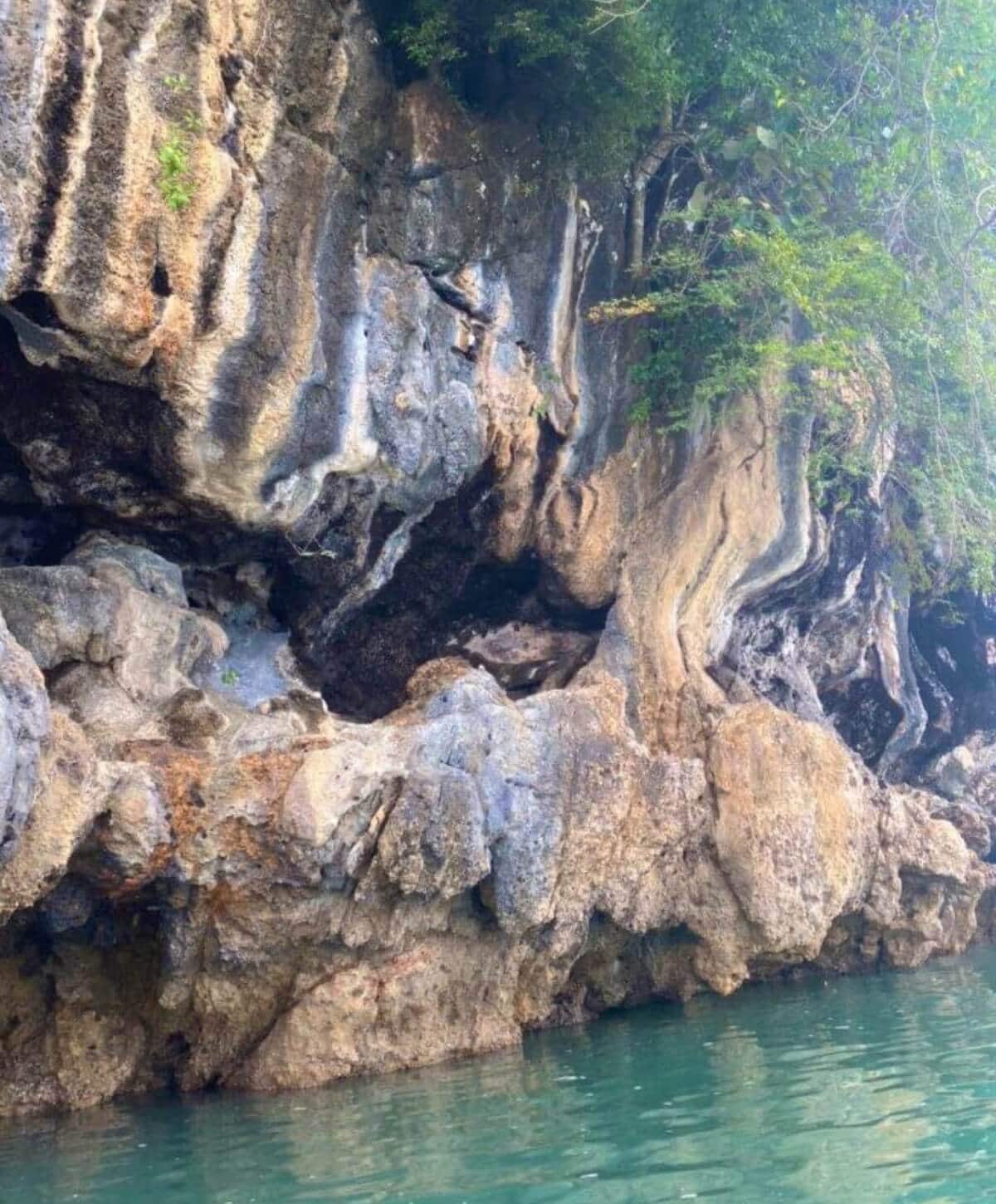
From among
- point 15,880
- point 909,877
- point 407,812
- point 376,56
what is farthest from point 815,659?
point 15,880

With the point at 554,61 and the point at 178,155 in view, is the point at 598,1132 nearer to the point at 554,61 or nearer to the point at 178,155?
the point at 178,155

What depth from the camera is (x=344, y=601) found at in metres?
13.6

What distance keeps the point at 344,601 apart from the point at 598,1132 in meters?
6.98

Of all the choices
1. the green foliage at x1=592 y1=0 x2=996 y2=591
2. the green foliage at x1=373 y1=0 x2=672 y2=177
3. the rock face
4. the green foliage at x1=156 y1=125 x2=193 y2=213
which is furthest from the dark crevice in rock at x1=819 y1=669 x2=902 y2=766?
the green foliage at x1=156 y1=125 x2=193 y2=213

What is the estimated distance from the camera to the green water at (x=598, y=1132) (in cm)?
680

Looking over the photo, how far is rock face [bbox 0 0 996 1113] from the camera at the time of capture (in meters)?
9.50

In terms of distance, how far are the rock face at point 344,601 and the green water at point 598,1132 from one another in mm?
1217

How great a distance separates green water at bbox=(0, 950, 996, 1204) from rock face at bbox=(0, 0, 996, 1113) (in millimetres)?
1217

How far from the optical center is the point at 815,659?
18266 mm

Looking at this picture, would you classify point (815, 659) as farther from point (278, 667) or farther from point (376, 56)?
point (376, 56)

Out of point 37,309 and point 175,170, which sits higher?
point 175,170

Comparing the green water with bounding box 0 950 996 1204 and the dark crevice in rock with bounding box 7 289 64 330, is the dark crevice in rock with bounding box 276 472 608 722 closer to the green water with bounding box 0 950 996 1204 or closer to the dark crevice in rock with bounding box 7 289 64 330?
the dark crevice in rock with bounding box 7 289 64 330

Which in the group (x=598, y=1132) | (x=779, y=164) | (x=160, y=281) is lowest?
(x=598, y=1132)

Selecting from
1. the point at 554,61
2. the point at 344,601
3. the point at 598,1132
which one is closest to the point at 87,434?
the point at 344,601
